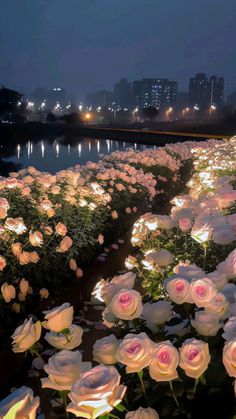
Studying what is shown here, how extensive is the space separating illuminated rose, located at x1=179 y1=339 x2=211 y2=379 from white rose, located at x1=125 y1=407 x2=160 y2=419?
204 mm

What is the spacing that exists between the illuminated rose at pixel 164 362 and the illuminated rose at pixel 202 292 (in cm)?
28

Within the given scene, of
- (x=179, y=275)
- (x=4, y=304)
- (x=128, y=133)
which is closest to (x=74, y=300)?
(x=4, y=304)

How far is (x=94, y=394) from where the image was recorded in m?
1.28

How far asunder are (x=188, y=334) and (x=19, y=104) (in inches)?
4320

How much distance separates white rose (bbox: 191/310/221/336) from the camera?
170 cm

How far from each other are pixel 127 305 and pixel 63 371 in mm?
343

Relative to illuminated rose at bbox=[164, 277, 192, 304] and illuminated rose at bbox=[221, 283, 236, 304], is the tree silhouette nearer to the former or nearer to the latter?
illuminated rose at bbox=[221, 283, 236, 304]

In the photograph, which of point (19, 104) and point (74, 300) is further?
point (19, 104)

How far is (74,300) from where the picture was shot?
17.1ft

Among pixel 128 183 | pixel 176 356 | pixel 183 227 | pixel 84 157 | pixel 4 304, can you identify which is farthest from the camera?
pixel 84 157

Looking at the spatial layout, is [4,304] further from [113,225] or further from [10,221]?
[113,225]

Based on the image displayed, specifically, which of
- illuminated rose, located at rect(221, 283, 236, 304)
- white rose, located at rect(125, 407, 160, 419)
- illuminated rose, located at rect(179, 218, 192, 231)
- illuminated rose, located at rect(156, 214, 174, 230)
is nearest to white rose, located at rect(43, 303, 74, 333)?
white rose, located at rect(125, 407, 160, 419)

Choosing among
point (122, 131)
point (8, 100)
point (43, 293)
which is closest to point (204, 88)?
point (8, 100)

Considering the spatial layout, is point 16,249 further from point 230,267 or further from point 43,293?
point 230,267
